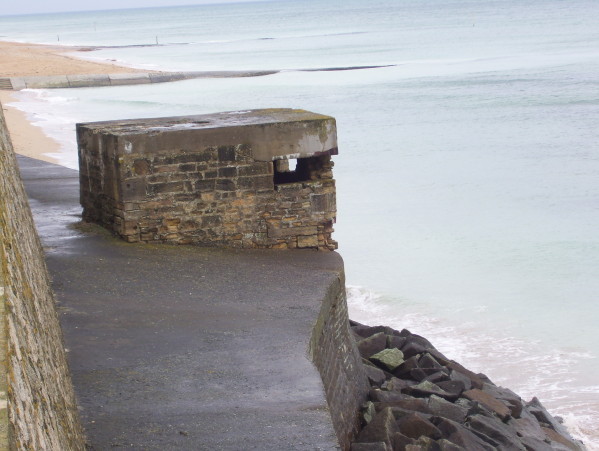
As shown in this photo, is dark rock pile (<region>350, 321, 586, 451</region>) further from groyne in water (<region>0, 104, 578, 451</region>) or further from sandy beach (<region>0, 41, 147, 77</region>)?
sandy beach (<region>0, 41, 147, 77</region>)

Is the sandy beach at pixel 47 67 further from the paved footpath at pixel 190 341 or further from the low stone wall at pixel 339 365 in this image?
the low stone wall at pixel 339 365

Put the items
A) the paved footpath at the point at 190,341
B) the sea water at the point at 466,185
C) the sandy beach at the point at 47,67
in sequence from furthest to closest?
the sandy beach at the point at 47,67 → the sea water at the point at 466,185 → the paved footpath at the point at 190,341

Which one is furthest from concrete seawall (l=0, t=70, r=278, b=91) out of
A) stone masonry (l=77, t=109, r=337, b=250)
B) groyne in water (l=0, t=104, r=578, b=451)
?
stone masonry (l=77, t=109, r=337, b=250)

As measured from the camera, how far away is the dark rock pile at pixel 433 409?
7480 millimetres

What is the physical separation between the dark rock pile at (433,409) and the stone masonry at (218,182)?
4.95ft

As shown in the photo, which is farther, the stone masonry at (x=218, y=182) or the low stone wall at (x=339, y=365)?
the stone masonry at (x=218, y=182)

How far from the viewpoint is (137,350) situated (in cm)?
672

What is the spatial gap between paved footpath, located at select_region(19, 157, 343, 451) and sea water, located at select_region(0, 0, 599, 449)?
166 inches

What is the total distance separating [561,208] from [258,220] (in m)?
12.6

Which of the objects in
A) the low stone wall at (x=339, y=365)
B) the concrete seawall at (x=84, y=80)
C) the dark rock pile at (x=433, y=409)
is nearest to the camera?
the low stone wall at (x=339, y=365)

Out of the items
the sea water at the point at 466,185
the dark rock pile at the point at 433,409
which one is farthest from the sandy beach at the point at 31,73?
the dark rock pile at the point at 433,409

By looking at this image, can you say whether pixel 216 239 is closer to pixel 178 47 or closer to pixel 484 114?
pixel 484 114

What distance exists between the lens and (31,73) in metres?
54.5

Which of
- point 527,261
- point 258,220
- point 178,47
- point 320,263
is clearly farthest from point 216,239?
point 178,47
